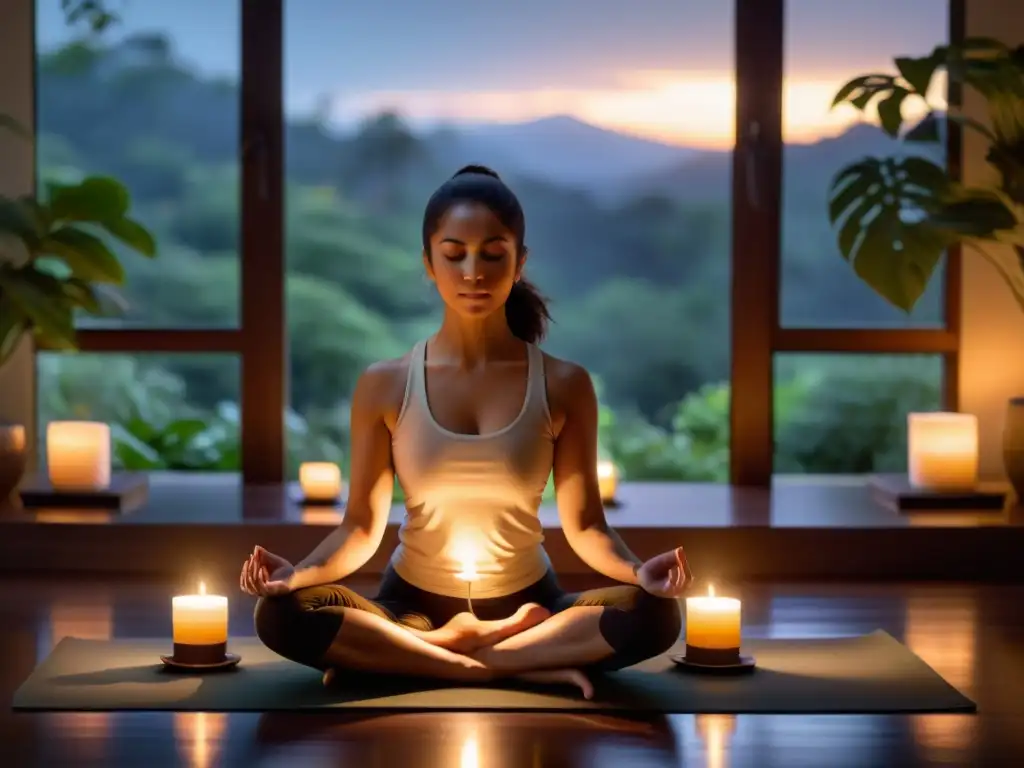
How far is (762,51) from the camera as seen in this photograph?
187 inches

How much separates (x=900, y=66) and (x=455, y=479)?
6.76ft

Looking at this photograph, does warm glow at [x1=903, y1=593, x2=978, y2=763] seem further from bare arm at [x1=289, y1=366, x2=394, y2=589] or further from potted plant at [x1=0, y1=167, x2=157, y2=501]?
potted plant at [x1=0, y1=167, x2=157, y2=501]

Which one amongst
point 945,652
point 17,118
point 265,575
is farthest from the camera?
point 17,118

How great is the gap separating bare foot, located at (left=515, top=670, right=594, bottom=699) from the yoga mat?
2 cm

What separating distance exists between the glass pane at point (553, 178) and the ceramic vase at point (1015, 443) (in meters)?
0.86

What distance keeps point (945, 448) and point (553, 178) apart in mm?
1407

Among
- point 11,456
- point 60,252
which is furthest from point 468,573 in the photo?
point 60,252

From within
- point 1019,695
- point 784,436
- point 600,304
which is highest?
point 600,304

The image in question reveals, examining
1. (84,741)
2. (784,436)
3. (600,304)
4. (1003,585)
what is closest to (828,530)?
(1003,585)

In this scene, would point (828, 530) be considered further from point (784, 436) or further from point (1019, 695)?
point (1019, 695)

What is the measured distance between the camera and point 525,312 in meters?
2.95

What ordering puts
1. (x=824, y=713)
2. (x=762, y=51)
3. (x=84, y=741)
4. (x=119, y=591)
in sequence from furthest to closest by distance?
(x=762, y=51), (x=119, y=591), (x=824, y=713), (x=84, y=741)

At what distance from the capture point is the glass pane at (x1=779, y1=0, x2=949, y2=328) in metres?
4.77

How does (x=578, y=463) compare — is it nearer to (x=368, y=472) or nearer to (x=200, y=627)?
(x=368, y=472)
